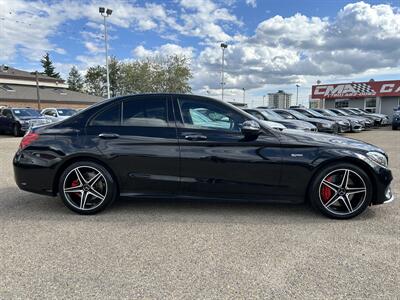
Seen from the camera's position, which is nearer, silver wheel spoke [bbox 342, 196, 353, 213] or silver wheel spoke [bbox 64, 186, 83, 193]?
silver wheel spoke [bbox 342, 196, 353, 213]

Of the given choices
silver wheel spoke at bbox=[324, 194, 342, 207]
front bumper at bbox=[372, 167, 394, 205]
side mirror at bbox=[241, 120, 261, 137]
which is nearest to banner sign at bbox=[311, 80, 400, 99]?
front bumper at bbox=[372, 167, 394, 205]

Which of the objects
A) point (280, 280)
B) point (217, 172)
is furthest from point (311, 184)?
point (280, 280)

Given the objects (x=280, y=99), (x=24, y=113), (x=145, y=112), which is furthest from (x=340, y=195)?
(x=280, y=99)

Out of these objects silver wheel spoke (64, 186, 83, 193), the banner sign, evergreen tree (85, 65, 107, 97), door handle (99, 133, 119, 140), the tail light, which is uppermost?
evergreen tree (85, 65, 107, 97)

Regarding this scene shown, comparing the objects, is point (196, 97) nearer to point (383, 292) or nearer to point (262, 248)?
point (262, 248)

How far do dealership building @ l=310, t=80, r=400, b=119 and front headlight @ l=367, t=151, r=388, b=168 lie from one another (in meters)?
34.7

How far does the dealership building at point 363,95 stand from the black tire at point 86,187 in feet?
120

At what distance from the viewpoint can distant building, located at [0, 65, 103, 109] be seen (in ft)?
127

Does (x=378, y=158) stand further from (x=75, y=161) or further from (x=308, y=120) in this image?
(x=308, y=120)

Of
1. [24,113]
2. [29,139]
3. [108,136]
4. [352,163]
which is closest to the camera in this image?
[352,163]

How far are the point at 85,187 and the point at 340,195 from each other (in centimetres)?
324

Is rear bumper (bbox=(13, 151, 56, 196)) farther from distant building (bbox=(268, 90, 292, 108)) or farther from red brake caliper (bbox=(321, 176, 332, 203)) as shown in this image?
distant building (bbox=(268, 90, 292, 108))

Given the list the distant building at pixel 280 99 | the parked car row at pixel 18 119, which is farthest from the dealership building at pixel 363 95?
the parked car row at pixel 18 119

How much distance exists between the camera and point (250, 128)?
154 inches
